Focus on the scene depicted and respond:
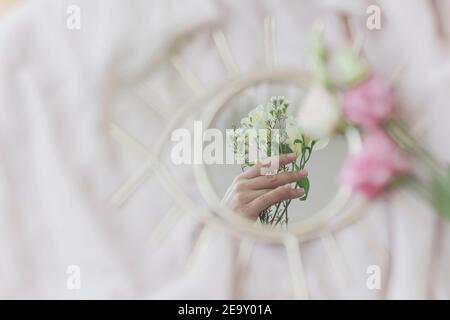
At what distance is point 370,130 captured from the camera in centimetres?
62

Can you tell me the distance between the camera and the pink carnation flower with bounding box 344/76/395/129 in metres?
0.60

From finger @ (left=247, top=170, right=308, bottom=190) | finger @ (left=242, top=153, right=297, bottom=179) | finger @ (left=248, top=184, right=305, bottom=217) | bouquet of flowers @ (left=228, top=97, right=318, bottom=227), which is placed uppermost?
bouquet of flowers @ (left=228, top=97, right=318, bottom=227)

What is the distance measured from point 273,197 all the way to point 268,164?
4 centimetres

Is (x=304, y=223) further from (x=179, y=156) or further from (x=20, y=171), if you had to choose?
(x=20, y=171)

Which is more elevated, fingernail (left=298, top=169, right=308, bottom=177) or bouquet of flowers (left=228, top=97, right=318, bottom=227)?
bouquet of flowers (left=228, top=97, right=318, bottom=227)

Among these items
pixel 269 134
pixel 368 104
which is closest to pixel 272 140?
pixel 269 134

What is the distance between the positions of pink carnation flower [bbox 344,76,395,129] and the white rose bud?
13 millimetres

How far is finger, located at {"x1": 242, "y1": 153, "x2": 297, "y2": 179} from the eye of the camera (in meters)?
0.66

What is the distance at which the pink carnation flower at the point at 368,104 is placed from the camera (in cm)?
60

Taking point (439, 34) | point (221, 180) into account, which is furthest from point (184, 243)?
point (439, 34)

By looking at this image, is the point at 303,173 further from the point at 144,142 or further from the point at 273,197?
the point at 144,142

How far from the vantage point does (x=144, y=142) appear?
663 millimetres

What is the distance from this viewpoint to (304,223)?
64 centimetres

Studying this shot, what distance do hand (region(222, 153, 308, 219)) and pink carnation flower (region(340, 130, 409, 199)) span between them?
6 centimetres
